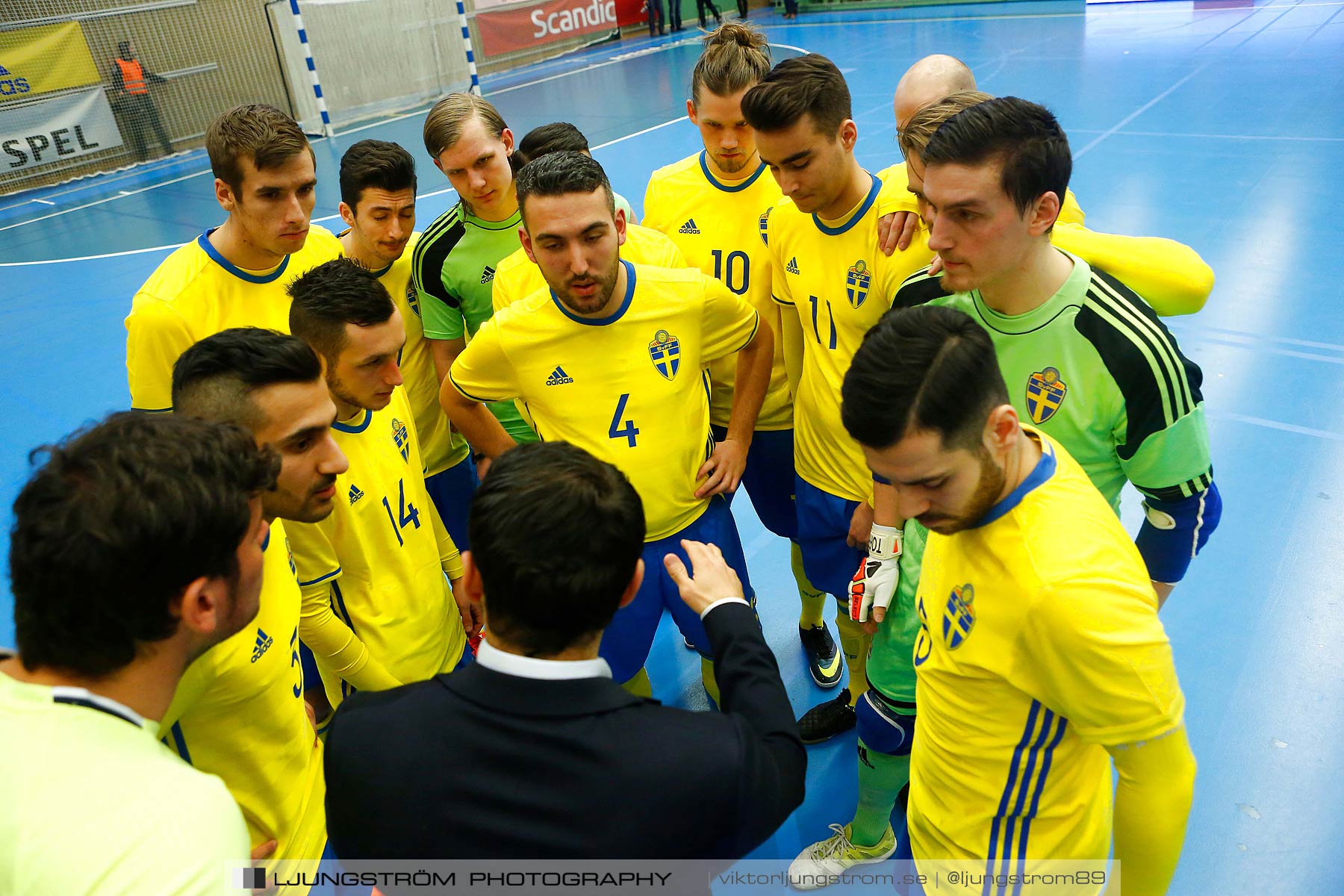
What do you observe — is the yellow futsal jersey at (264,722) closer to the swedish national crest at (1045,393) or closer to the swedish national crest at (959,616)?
the swedish national crest at (959,616)

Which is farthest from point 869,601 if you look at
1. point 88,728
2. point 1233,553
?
point 1233,553

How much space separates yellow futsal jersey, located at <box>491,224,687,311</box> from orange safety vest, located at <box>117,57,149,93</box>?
16061 millimetres

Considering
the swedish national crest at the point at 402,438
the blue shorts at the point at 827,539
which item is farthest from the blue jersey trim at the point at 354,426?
the blue shorts at the point at 827,539

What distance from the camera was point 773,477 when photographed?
13.9ft

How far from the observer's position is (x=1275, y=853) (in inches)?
124

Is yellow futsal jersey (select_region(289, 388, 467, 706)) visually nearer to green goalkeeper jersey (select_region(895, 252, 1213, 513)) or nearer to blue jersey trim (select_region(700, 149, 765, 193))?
blue jersey trim (select_region(700, 149, 765, 193))

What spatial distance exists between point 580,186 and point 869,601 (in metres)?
1.78

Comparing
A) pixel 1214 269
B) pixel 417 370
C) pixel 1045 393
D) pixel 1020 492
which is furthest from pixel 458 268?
pixel 1214 269

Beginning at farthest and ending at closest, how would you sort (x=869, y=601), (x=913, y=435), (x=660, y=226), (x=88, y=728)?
Result: (x=660, y=226) → (x=869, y=601) → (x=913, y=435) → (x=88, y=728)

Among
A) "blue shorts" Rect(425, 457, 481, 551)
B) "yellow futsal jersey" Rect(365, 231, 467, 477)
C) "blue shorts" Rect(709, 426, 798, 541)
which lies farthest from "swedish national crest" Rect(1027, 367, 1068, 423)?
"blue shorts" Rect(425, 457, 481, 551)

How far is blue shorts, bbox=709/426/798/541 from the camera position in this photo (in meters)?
4.16

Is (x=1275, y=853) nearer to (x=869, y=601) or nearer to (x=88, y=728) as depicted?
(x=869, y=601)

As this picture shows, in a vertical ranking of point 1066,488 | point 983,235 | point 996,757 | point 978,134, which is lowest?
point 996,757

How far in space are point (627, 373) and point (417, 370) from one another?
5.40ft
